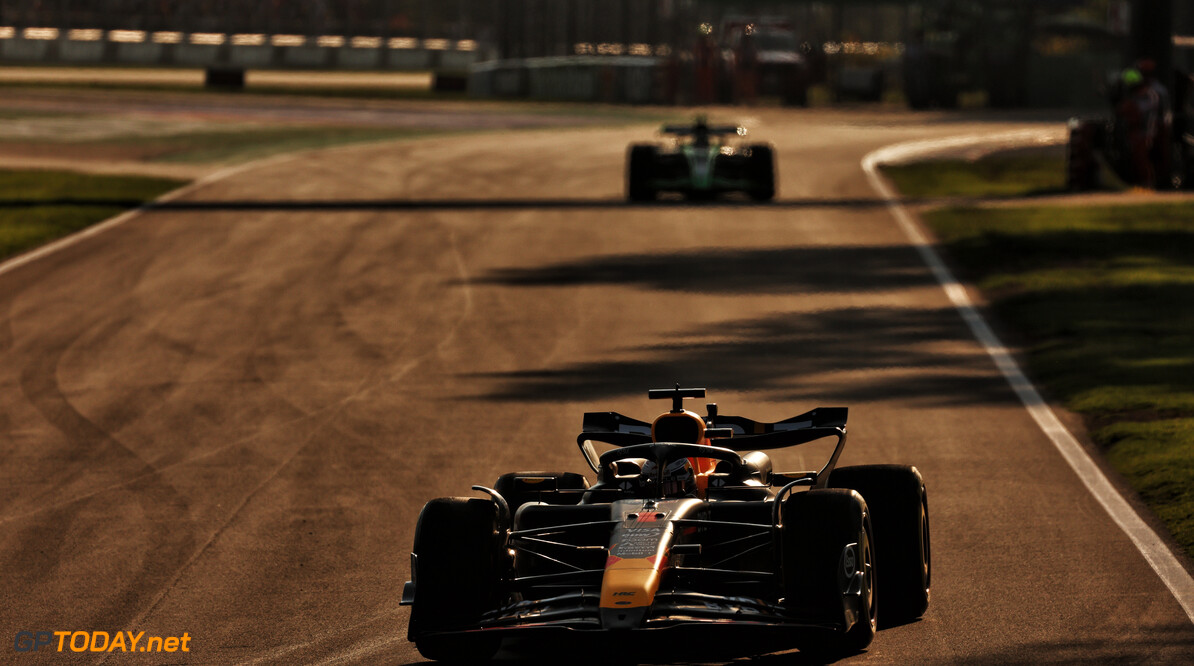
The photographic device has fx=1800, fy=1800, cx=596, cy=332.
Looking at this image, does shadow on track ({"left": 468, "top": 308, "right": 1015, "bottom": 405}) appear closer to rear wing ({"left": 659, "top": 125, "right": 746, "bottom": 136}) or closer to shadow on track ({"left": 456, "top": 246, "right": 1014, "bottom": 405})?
shadow on track ({"left": 456, "top": 246, "right": 1014, "bottom": 405})

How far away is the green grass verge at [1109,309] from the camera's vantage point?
12.7 metres

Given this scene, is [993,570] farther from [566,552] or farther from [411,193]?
[411,193]

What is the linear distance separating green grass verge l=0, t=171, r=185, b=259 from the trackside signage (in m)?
16.5

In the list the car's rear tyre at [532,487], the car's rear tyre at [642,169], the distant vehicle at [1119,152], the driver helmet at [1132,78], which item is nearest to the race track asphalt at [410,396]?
the car's rear tyre at [642,169]

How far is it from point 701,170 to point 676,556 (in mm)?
21792

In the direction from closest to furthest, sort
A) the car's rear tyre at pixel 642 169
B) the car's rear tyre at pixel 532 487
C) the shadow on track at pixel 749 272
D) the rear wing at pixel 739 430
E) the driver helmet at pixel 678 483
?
the driver helmet at pixel 678 483 < the car's rear tyre at pixel 532 487 < the rear wing at pixel 739 430 < the shadow on track at pixel 749 272 < the car's rear tyre at pixel 642 169

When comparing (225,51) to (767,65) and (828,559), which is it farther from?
(828,559)

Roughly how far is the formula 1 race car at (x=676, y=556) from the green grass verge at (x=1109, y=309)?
2.50m

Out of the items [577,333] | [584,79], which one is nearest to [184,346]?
[577,333]

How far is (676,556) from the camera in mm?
8094

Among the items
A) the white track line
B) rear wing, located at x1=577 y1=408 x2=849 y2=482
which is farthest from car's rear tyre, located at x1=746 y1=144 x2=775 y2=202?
rear wing, located at x1=577 y1=408 x2=849 y2=482

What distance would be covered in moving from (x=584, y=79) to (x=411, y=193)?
3244cm

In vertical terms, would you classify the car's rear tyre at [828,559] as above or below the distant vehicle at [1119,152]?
above

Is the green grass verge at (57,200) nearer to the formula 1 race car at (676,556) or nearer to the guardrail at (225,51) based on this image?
the formula 1 race car at (676,556)
